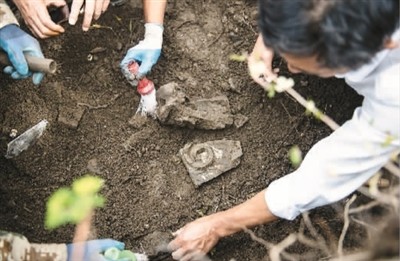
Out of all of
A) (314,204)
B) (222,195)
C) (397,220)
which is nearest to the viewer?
(397,220)

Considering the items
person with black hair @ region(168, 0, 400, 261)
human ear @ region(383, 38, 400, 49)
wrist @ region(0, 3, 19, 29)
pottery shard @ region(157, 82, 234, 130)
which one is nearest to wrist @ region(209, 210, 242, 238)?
person with black hair @ region(168, 0, 400, 261)

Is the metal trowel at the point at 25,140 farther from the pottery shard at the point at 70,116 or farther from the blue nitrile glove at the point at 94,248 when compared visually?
the blue nitrile glove at the point at 94,248

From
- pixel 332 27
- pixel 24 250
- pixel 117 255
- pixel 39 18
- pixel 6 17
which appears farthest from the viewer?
pixel 6 17

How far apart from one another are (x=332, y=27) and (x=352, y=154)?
0.46m

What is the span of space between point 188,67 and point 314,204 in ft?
3.14

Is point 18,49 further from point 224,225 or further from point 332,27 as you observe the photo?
point 332,27

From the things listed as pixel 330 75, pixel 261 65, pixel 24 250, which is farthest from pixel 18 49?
pixel 330 75

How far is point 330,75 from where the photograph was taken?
1.71m

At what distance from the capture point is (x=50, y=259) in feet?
6.05

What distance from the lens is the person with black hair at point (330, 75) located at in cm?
139

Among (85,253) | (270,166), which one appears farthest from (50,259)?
(270,166)

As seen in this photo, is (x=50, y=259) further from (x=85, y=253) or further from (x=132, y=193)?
(x=132, y=193)

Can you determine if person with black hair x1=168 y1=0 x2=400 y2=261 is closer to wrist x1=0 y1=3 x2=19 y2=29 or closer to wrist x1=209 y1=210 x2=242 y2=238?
wrist x1=209 y1=210 x2=242 y2=238

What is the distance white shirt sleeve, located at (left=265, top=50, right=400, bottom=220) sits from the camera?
1.66m
